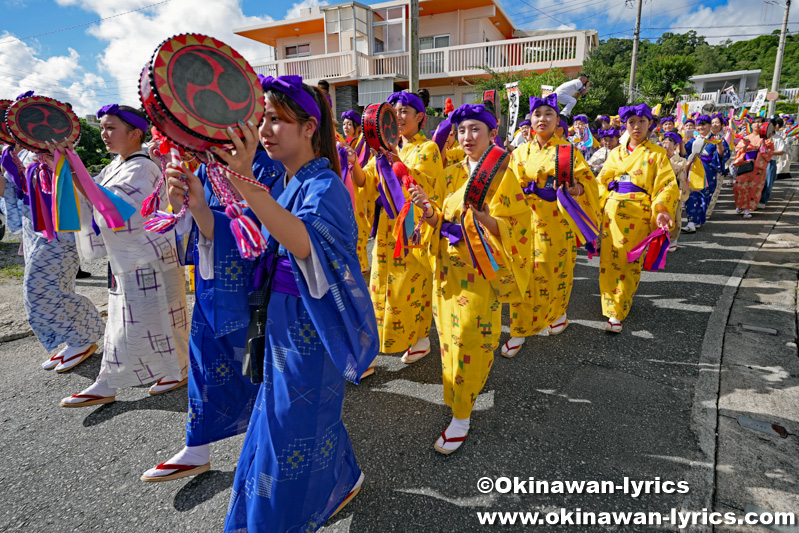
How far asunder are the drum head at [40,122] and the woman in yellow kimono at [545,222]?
125 inches

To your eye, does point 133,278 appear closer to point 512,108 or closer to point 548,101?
point 548,101

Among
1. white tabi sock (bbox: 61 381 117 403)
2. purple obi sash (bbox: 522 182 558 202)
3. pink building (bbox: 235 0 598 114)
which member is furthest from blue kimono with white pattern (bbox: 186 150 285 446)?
pink building (bbox: 235 0 598 114)

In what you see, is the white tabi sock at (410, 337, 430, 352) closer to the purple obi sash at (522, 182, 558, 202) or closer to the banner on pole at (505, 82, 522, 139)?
the purple obi sash at (522, 182, 558, 202)

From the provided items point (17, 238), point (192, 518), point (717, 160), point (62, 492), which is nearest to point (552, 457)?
point (192, 518)

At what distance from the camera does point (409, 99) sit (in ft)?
11.4

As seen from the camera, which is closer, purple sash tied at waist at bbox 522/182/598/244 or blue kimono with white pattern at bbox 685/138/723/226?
purple sash tied at waist at bbox 522/182/598/244

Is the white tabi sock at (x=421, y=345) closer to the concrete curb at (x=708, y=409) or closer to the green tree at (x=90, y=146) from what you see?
the concrete curb at (x=708, y=409)

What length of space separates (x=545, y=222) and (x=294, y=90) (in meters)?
2.79

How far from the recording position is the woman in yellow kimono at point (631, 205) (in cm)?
393

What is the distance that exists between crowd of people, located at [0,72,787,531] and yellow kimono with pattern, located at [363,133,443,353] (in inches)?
0.5

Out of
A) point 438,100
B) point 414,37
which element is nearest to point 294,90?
point 414,37

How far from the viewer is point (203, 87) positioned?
1.28m

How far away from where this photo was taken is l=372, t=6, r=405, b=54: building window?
19.6m

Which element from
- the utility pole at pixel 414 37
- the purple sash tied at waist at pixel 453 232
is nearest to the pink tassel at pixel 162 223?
the purple sash tied at waist at pixel 453 232
